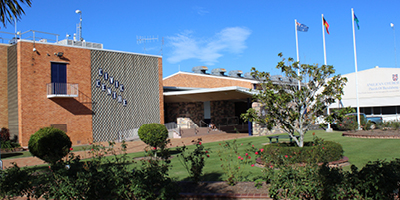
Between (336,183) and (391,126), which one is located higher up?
(391,126)

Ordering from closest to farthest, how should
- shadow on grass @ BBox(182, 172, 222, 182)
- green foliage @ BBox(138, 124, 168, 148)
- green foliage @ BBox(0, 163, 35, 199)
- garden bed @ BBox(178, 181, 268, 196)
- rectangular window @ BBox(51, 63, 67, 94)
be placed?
green foliage @ BBox(0, 163, 35, 199) < garden bed @ BBox(178, 181, 268, 196) < shadow on grass @ BBox(182, 172, 222, 182) < green foliage @ BBox(138, 124, 168, 148) < rectangular window @ BBox(51, 63, 67, 94)

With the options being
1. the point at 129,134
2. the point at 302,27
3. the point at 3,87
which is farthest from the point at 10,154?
the point at 302,27

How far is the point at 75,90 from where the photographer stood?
22312 mm

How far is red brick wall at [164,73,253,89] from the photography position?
113ft

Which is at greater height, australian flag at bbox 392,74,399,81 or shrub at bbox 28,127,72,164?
australian flag at bbox 392,74,399,81

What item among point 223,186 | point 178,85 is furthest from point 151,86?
point 223,186

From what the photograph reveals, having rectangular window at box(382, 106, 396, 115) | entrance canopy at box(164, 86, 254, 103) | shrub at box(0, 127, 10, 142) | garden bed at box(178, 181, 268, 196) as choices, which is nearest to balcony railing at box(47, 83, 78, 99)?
shrub at box(0, 127, 10, 142)

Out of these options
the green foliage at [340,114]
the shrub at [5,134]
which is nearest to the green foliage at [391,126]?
the green foliage at [340,114]

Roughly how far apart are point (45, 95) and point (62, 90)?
1.16 metres

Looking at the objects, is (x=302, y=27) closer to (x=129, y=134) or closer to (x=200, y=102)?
(x=200, y=102)

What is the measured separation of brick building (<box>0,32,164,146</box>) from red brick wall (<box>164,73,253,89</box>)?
297 inches

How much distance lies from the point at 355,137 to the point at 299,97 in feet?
28.1

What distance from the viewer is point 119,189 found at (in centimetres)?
526

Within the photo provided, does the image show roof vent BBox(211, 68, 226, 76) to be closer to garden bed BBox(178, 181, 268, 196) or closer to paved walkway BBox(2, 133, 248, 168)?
paved walkway BBox(2, 133, 248, 168)
